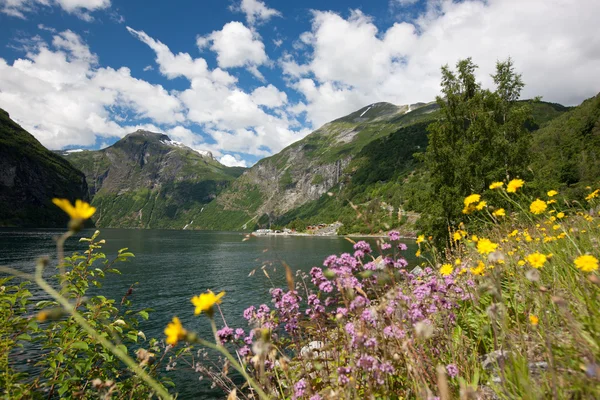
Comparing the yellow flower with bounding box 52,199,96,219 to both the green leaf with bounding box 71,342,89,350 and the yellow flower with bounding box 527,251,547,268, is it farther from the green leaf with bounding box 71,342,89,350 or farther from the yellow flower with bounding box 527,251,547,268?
the green leaf with bounding box 71,342,89,350

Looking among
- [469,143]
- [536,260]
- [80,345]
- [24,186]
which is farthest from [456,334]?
[24,186]

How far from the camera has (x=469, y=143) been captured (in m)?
21.8

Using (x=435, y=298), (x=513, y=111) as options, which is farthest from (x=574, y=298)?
(x=513, y=111)

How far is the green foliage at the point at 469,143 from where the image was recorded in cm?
1931

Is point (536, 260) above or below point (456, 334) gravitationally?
above

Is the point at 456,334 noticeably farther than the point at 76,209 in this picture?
Yes

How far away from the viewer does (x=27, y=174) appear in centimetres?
18388

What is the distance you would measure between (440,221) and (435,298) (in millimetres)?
17652

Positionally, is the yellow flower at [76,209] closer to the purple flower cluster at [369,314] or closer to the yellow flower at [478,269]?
the purple flower cluster at [369,314]

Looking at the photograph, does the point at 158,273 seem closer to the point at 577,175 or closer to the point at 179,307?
the point at 179,307

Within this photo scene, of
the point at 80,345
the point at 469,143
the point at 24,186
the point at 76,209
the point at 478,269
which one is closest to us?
the point at 76,209

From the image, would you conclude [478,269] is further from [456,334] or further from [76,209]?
[76,209]

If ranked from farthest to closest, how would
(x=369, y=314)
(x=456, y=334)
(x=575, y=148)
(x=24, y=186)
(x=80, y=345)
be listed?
(x=24, y=186), (x=575, y=148), (x=80, y=345), (x=456, y=334), (x=369, y=314)

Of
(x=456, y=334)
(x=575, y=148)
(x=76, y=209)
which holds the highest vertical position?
(x=575, y=148)
